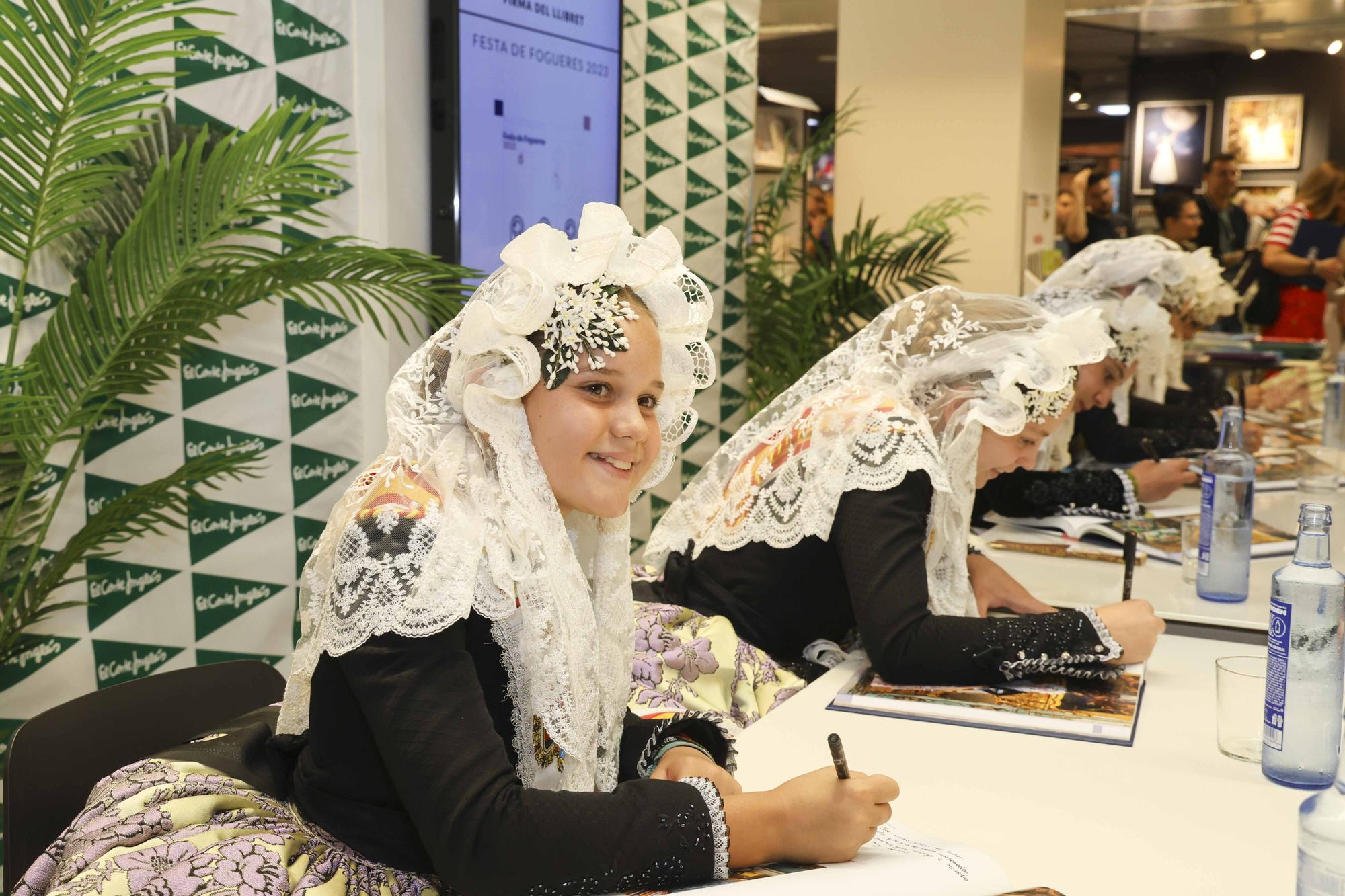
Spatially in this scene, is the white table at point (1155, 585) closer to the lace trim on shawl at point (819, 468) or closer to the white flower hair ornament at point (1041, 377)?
the white flower hair ornament at point (1041, 377)

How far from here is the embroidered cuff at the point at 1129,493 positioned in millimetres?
3209

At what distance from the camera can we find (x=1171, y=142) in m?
12.6

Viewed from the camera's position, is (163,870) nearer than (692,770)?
Yes

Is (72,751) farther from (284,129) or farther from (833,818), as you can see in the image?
(284,129)

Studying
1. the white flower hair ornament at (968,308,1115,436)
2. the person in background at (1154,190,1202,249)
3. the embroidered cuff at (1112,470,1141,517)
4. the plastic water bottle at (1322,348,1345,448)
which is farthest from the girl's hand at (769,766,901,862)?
the person in background at (1154,190,1202,249)

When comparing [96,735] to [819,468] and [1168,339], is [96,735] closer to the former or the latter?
[819,468]

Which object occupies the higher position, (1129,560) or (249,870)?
(1129,560)

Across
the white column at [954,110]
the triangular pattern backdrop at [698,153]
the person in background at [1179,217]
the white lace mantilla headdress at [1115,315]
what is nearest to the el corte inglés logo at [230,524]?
the triangular pattern backdrop at [698,153]

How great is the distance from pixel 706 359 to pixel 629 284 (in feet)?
0.82

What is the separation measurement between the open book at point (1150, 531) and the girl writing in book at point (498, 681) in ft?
5.38

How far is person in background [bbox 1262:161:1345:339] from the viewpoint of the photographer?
278 inches

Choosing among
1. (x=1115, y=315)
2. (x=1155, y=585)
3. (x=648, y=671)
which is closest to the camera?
(x=648, y=671)

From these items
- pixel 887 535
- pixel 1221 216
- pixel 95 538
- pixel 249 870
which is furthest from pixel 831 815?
pixel 1221 216

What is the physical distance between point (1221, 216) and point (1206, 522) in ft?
23.1
